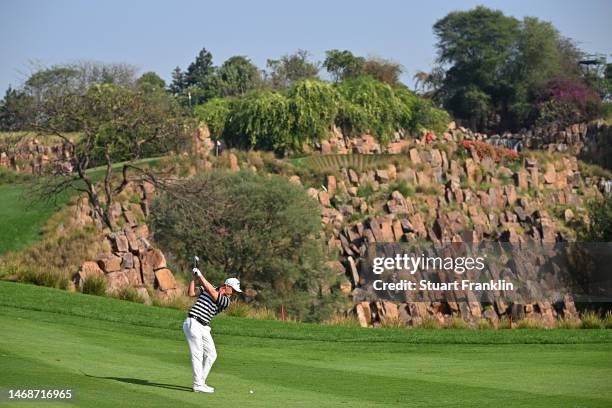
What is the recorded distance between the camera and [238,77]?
338 ft

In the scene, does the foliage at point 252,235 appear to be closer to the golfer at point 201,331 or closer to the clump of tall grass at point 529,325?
the clump of tall grass at point 529,325

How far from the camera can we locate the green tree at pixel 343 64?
93.7m

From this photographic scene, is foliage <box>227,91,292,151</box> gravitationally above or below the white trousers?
above

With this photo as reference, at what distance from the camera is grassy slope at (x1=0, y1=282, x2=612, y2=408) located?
1569 centimetres

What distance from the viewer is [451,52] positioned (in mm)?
98312

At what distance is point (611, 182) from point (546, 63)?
22.0 meters

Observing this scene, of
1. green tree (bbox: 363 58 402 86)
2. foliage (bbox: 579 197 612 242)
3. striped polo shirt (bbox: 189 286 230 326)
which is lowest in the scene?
striped polo shirt (bbox: 189 286 230 326)

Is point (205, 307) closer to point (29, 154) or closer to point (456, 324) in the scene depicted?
point (456, 324)

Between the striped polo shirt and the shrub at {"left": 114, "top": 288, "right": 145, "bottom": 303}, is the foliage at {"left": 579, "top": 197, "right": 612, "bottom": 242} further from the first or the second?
the striped polo shirt

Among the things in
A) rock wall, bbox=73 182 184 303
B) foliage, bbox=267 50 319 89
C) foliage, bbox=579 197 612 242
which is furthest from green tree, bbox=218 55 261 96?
rock wall, bbox=73 182 184 303

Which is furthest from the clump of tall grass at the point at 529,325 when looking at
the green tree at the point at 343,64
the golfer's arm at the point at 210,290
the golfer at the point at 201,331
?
the green tree at the point at 343,64

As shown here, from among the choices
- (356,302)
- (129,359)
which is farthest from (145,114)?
(129,359)

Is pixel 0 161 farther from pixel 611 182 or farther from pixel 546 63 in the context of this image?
pixel 546 63

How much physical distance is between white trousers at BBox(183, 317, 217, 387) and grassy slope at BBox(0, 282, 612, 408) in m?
0.32
